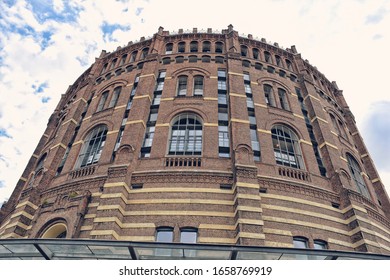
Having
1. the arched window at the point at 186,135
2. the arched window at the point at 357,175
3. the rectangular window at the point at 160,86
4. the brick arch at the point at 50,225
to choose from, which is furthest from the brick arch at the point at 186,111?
the arched window at the point at 357,175

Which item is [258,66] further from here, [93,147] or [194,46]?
[93,147]

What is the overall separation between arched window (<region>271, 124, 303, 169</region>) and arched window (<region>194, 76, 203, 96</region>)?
6.25 meters

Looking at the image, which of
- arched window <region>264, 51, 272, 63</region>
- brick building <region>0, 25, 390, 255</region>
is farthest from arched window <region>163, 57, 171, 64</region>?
A: arched window <region>264, 51, 272, 63</region>

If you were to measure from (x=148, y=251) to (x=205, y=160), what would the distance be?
7.97 meters

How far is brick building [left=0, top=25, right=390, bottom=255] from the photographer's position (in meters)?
14.4

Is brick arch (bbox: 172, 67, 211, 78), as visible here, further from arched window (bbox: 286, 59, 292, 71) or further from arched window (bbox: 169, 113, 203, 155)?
arched window (bbox: 286, 59, 292, 71)

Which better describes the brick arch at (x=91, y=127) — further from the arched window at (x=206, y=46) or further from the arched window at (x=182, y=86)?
the arched window at (x=206, y=46)

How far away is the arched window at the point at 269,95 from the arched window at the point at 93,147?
12.7 m

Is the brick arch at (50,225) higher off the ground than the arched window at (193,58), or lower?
lower

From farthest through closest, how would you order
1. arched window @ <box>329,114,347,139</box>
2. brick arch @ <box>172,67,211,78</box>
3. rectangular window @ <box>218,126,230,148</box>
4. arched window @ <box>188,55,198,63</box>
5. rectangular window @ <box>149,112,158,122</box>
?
1. arched window @ <box>188,55,198,63</box>
2. arched window @ <box>329,114,347,139</box>
3. brick arch @ <box>172,67,211,78</box>
4. rectangular window @ <box>149,112,158,122</box>
5. rectangular window @ <box>218,126,230,148</box>

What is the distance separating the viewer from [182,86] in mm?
22656

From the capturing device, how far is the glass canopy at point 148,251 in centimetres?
925

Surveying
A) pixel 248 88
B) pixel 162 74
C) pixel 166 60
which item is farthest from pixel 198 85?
pixel 166 60
